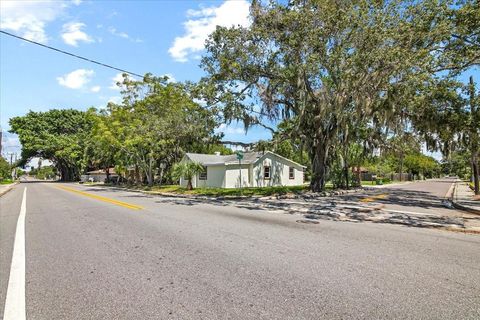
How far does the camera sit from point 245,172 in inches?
1357

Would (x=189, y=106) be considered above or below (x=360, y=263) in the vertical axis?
above

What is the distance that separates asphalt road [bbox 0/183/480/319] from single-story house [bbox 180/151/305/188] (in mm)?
23759

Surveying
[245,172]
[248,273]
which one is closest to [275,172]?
[245,172]

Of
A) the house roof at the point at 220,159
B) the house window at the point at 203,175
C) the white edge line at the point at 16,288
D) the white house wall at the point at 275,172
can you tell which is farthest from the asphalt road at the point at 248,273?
the house window at the point at 203,175

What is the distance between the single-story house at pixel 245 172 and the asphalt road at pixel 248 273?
23.8 metres

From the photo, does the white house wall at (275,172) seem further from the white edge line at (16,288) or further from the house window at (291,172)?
the white edge line at (16,288)

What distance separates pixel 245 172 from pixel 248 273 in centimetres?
2954

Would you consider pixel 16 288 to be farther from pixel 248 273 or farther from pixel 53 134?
pixel 53 134

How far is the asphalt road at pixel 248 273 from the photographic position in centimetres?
370

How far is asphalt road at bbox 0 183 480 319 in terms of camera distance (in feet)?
12.1

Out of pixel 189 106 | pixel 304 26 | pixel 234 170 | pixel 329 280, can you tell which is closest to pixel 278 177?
pixel 234 170

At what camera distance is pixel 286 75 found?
59.3 feet

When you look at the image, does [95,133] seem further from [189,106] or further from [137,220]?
[137,220]

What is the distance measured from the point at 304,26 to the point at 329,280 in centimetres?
1324
